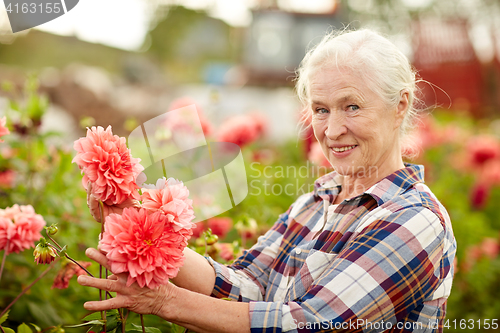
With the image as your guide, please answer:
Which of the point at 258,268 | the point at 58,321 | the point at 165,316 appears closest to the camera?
the point at 165,316

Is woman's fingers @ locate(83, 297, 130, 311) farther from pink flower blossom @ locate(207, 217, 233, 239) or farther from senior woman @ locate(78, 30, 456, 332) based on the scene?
pink flower blossom @ locate(207, 217, 233, 239)

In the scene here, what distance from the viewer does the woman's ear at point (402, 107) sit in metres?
1.45

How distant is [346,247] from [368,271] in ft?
0.40

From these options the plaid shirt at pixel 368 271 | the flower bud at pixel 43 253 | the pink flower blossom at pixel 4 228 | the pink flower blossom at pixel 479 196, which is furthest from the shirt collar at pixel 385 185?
the pink flower blossom at pixel 479 196

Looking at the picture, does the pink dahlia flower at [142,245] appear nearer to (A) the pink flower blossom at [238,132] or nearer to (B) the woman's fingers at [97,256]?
(B) the woman's fingers at [97,256]

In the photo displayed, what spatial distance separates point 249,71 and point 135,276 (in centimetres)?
776

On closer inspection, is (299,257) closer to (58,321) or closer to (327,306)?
(327,306)

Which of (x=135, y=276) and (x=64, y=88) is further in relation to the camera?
(x=64, y=88)

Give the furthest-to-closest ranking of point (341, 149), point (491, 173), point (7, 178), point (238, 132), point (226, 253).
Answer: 1. point (491, 173)
2. point (238, 132)
3. point (7, 178)
4. point (226, 253)
5. point (341, 149)

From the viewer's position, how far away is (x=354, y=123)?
139 cm

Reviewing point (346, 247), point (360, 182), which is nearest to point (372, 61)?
point (360, 182)

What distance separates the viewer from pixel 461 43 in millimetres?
7887

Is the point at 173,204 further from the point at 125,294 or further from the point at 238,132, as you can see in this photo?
the point at 238,132

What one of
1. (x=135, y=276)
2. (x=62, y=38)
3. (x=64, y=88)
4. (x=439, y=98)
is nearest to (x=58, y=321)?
(x=135, y=276)
